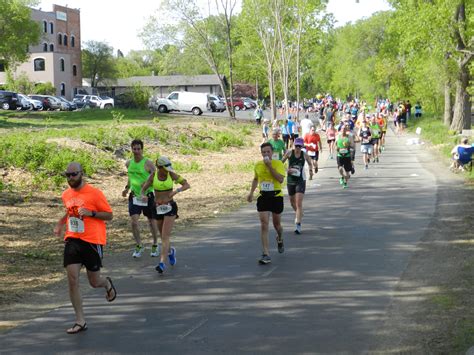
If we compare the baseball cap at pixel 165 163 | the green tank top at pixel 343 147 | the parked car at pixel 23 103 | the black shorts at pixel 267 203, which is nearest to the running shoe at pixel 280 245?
the black shorts at pixel 267 203

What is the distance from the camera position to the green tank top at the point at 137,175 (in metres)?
11.9

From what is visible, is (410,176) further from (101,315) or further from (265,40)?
(265,40)

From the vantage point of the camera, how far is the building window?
8850 cm

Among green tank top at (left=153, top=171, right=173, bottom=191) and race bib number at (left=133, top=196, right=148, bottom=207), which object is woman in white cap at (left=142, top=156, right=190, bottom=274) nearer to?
green tank top at (left=153, top=171, right=173, bottom=191)

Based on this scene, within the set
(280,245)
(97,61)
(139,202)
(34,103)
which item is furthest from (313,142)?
(97,61)

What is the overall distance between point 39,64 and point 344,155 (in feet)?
240

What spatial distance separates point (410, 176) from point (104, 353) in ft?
60.5

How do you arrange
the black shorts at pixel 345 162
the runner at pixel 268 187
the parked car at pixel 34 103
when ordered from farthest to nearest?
the parked car at pixel 34 103
the black shorts at pixel 345 162
the runner at pixel 268 187

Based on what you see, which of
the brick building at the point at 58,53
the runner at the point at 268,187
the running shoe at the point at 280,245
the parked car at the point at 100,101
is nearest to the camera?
the runner at the point at 268,187

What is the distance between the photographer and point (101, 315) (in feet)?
28.7

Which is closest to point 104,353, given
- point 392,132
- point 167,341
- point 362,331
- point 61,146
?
point 167,341

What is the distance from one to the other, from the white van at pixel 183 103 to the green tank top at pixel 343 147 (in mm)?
39459

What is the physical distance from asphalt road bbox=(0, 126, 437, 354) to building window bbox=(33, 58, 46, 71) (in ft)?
249

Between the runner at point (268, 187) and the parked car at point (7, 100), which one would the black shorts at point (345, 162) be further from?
the parked car at point (7, 100)
